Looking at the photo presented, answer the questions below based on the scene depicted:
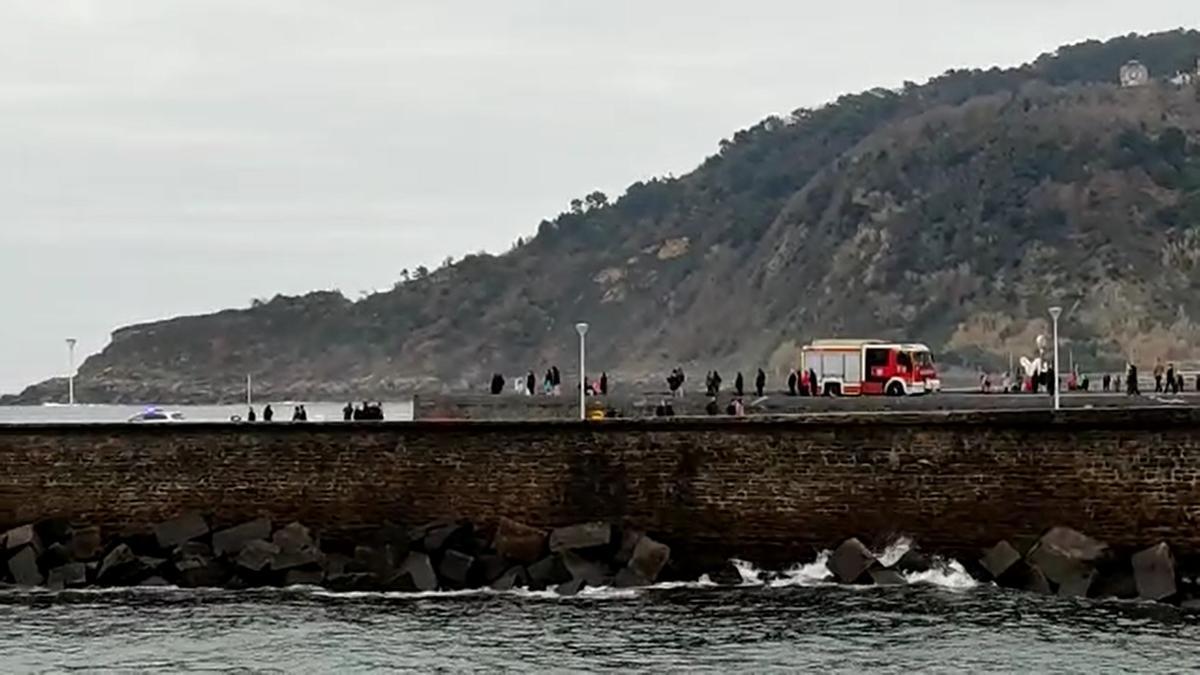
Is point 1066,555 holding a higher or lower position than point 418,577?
higher

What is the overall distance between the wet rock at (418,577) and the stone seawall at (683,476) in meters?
1.45

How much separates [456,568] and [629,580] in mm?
2899

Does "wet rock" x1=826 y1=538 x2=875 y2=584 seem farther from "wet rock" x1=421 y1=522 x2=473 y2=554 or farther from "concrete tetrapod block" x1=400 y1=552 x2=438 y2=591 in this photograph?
"concrete tetrapod block" x1=400 y1=552 x2=438 y2=591

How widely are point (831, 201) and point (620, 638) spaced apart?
11848cm

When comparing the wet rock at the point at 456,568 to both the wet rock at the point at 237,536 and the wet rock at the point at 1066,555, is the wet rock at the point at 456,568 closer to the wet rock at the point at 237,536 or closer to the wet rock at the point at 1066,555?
the wet rock at the point at 237,536

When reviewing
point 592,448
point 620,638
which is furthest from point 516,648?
point 592,448

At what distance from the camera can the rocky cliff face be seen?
4353 inches

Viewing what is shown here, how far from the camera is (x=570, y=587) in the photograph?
93.7ft

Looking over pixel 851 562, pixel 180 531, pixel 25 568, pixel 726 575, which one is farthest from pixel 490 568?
pixel 25 568

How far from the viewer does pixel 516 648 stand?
2366 cm

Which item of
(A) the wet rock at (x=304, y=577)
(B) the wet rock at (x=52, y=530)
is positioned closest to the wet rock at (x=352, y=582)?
(A) the wet rock at (x=304, y=577)

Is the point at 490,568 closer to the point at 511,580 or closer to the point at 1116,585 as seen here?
the point at 511,580

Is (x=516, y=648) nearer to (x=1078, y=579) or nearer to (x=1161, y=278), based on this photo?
(x=1078, y=579)

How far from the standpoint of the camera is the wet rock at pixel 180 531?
3091cm
